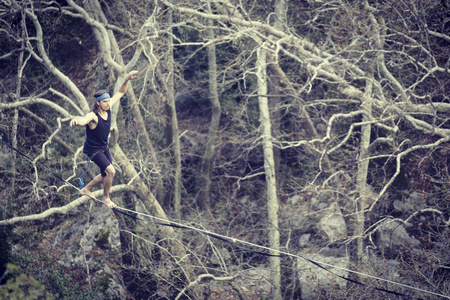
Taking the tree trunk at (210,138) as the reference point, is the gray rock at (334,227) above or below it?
below

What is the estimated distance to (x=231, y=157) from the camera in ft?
52.7

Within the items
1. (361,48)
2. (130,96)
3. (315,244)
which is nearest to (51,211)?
(130,96)

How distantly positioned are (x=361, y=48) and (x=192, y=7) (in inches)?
182

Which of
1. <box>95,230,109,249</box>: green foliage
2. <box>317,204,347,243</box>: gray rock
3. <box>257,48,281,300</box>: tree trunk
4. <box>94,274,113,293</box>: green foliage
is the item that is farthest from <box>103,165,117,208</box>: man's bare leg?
<box>95,230,109,249</box>: green foliage

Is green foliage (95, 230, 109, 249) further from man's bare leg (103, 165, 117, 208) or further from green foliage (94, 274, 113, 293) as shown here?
man's bare leg (103, 165, 117, 208)

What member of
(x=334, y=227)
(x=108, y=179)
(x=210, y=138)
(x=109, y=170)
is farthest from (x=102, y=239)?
(x=109, y=170)

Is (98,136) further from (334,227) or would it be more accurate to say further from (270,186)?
(334,227)

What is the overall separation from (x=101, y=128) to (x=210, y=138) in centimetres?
912

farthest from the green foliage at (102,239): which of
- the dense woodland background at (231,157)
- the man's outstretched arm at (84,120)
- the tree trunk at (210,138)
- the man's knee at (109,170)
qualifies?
the man's outstretched arm at (84,120)

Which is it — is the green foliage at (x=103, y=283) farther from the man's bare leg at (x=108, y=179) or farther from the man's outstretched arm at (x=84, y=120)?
the man's outstretched arm at (x=84, y=120)

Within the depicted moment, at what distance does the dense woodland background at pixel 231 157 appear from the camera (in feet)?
36.4

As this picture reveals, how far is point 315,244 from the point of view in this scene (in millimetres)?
13062

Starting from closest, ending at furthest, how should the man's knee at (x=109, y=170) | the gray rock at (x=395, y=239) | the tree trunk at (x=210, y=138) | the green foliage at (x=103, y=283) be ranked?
the man's knee at (x=109, y=170)
the gray rock at (x=395, y=239)
the green foliage at (x=103, y=283)
the tree trunk at (x=210, y=138)

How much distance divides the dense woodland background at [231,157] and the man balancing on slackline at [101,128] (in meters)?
4.24
